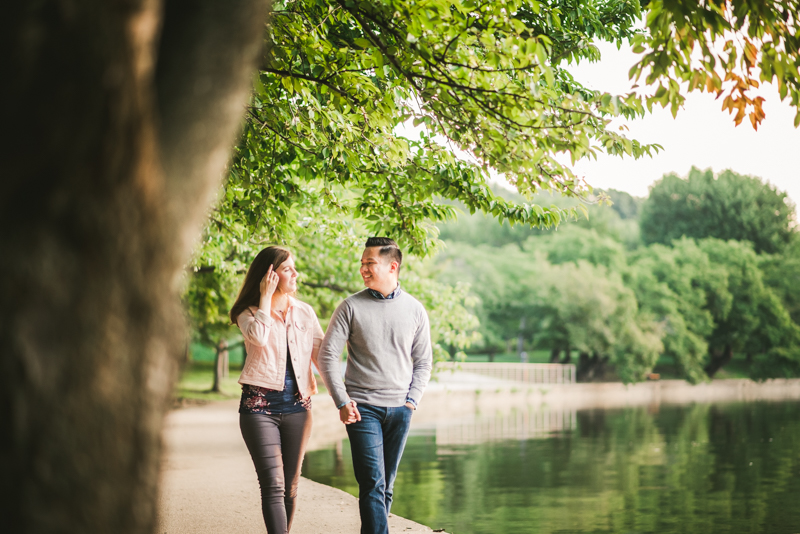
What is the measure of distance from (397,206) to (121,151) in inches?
232

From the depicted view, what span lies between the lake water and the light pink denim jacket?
3.75m

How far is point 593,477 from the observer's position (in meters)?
11.6

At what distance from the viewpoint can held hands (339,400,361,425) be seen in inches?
181

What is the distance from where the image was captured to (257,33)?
1.85 m

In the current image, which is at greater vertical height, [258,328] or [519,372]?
[258,328]

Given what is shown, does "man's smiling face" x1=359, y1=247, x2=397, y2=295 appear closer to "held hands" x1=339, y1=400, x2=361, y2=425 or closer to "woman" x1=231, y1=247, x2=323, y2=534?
"woman" x1=231, y1=247, x2=323, y2=534

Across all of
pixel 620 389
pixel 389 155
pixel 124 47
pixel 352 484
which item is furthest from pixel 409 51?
pixel 620 389

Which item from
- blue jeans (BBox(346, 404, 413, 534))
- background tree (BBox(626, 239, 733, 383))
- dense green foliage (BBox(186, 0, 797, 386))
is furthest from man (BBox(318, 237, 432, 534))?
background tree (BBox(626, 239, 733, 383))

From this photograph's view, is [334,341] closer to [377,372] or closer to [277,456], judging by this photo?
[377,372]

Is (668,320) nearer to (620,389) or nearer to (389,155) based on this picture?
(620,389)

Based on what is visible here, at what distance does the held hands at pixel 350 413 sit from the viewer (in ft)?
15.1

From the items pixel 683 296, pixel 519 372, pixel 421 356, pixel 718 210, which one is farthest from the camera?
pixel 718 210

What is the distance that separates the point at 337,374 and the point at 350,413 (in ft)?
0.95

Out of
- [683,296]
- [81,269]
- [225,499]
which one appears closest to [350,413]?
[81,269]
